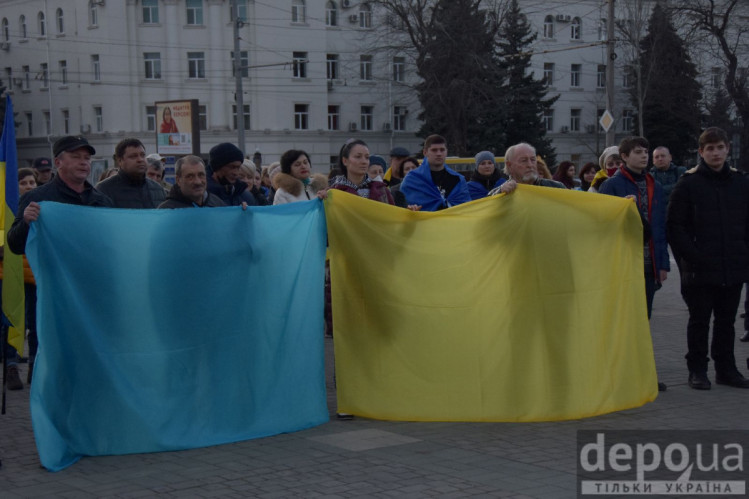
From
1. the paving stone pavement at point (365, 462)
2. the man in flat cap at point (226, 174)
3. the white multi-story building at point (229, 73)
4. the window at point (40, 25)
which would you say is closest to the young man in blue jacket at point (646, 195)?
the paving stone pavement at point (365, 462)

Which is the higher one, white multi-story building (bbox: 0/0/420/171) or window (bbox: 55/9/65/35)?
window (bbox: 55/9/65/35)

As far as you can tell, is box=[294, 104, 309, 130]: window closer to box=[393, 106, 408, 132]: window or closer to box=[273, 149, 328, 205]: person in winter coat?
box=[393, 106, 408, 132]: window

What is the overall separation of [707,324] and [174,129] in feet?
69.5

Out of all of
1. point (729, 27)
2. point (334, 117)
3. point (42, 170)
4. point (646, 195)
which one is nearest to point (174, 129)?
point (42, 170)

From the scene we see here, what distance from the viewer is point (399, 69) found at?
66.6m

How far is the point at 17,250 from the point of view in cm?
686

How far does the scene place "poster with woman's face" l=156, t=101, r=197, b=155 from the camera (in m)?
27.7

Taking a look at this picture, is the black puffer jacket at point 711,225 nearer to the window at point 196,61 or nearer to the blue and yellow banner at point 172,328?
the blue and yellow banner at point 172,328

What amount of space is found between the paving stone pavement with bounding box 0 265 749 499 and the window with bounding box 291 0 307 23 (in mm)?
57931

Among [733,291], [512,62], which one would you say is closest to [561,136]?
[512,62]

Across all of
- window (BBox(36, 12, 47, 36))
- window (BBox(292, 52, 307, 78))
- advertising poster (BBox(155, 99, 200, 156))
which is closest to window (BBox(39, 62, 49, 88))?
window (BBox(36, 12, 47, 36))

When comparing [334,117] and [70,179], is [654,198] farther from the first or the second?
[334,117]

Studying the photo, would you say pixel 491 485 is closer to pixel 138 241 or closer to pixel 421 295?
pixel 421 295

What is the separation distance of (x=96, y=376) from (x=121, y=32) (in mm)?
59099
